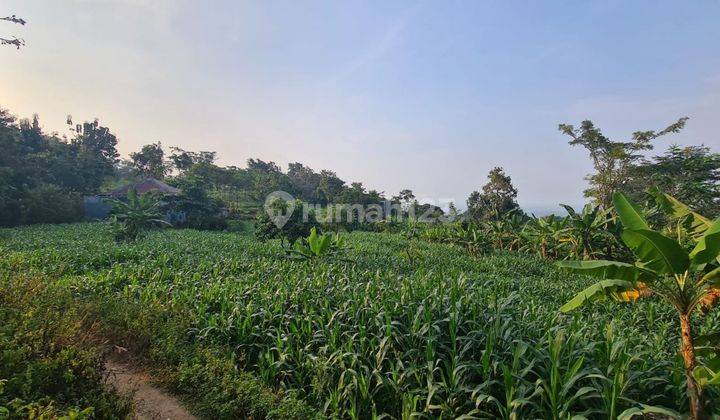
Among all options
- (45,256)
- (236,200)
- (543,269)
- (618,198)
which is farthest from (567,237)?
(236,200)

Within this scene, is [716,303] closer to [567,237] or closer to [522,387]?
[567,237]

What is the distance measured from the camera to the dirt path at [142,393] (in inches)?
124

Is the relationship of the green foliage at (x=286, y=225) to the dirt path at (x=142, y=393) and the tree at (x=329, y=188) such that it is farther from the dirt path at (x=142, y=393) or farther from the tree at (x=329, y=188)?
the tree at (x=329, y=188)

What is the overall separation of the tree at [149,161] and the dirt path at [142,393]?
46.8 metres

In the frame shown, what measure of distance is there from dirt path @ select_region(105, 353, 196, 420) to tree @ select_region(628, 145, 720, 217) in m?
19.9

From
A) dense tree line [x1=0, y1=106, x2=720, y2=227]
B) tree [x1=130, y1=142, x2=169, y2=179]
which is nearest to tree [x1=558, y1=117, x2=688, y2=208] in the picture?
dense tree line [x1=0, y1=106, x2=720, y2=227]

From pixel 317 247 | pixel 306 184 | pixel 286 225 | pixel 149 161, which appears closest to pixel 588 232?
pixel 317 247

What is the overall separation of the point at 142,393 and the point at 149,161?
4827cm

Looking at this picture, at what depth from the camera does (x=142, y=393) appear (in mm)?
3523

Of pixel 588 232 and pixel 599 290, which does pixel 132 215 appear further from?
pixel 588 232

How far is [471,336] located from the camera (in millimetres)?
3479

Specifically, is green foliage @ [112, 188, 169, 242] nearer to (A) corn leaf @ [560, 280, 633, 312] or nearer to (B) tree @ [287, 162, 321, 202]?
(A) corn leaf @ [560, 280, 633, 312]
